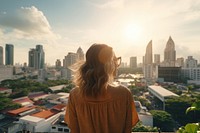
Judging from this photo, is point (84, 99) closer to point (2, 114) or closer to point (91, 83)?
point (91, 83)

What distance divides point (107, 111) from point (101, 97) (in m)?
0.05

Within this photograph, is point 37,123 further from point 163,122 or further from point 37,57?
point 37,57

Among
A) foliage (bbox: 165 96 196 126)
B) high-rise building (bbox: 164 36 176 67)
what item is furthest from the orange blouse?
high-rise building (bbox: 164 36 176 67)

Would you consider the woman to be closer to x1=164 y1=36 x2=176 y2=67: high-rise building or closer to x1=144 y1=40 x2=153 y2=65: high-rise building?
x1=164 y1=36 x2=176 y2=67: high-rise building

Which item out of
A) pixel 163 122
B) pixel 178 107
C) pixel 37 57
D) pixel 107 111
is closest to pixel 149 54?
pixel 37 57

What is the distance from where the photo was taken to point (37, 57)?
139 feet

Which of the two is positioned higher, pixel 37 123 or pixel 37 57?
pixel 37 57

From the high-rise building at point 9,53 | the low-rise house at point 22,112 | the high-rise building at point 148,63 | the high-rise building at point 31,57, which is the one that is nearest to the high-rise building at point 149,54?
the high-rise building at point 148,63

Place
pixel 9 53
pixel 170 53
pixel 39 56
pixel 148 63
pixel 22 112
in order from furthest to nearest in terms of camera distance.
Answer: pixel 9 53
pixel 39 56
pixel 148 63
pixel 170 53
pixel 22 112

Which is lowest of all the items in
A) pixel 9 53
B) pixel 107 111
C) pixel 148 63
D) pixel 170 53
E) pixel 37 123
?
pixel 37 123

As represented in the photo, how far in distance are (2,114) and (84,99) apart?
37.5 feet

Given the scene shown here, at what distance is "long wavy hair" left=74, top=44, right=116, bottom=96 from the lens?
2.26 feet

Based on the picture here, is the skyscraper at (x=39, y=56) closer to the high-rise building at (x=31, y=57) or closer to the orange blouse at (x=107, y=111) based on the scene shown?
the high-rise building at (x=31, y=57)

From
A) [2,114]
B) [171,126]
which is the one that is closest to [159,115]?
[171,126]
